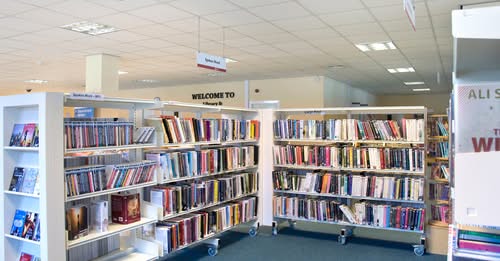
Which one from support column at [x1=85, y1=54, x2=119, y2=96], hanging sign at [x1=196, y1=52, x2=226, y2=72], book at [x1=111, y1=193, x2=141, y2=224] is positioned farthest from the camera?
support column at [x1=85, y1=54, x2=119, y2=96]

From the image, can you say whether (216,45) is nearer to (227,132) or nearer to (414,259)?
(227,132)

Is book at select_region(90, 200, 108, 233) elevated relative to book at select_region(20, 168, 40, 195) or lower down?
lower down

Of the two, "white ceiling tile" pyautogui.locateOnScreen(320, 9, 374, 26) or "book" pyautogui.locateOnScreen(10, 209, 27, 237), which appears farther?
"white ceiling tile" pyautogui.locateOnScreen(320, 9, 374, 26)

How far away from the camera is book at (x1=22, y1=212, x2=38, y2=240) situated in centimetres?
318

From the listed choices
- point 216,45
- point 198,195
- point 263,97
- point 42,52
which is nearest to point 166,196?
point 198,195

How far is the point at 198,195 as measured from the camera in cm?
468

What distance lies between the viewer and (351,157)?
5219 millimetres

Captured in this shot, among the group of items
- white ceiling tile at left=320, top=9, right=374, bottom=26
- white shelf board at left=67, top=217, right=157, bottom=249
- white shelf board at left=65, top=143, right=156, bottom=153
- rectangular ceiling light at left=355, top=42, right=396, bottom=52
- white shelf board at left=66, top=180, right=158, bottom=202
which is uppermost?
rectangular ceiling light at left=355, top=42, right=396, bottom=52

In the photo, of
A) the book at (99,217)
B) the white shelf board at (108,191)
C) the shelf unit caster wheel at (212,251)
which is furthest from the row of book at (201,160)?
the shelf unit caster wheel at (212,251)

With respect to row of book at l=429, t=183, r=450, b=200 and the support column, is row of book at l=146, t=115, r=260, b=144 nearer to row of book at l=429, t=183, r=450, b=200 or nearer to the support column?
row of book at l=429, t=183, r=450, b=200

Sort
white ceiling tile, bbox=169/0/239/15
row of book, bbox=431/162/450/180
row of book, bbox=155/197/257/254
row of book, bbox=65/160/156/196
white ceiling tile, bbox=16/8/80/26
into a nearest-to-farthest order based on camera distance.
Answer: row of book, bbox=65/160/156/196
row of book, bbox=155/197/257/254
white ceiling tile, bbox=169/0/239/15
white ceiling tile, bbox=16/8/80/26
row of book, bbox=431/162/450/180

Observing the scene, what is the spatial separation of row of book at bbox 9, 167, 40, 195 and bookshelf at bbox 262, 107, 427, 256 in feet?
10.7

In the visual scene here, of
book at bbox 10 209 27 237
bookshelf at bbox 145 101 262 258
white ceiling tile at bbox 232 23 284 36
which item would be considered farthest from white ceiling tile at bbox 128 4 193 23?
book at bbox 10 209 27 237

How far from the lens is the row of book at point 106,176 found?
3270 mm
